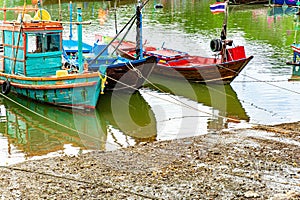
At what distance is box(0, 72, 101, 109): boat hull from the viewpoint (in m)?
15.5

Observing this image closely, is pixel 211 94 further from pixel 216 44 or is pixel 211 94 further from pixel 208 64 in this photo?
pixel 216 44

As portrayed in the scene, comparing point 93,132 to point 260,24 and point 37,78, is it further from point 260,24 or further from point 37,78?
point 260,24

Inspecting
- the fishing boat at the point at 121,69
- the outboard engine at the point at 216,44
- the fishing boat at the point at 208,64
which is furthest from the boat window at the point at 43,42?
the outboard engine at the point at 216,44

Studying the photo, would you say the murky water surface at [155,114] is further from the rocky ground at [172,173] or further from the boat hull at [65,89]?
the rocky ground at [172,173]

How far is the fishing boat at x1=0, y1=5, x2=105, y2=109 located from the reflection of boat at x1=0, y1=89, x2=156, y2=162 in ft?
1.43

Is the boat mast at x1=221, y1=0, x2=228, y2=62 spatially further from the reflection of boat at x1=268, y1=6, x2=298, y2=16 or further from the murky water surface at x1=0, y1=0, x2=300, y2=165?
the reflection of boat at x1=268, y1=6, x2=298, y2=16

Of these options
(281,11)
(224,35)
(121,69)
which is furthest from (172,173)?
(281,11)

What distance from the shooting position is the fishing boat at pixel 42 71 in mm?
15664

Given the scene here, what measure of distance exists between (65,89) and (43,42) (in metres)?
2.01

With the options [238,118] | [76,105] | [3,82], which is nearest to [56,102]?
[76,105]

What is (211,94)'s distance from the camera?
1861 cm

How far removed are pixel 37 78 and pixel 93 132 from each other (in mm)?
3178

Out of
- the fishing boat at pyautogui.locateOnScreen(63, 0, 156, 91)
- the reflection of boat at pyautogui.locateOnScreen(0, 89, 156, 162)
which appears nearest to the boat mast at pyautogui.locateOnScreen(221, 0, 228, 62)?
the fishing boat at pyautogui.locateOnScreen(63, 0, 156, 91)

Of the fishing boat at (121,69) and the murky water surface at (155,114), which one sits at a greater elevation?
the fishing boat at (121,69)
